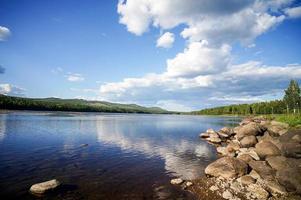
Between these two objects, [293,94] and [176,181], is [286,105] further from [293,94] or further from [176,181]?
[176,181]

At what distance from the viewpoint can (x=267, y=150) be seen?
23188mm

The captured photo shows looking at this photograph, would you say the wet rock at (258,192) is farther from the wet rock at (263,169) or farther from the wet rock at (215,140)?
the wet rock at (215,140)

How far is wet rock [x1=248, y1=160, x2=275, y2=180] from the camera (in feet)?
58.9

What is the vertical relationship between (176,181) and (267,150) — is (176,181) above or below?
below

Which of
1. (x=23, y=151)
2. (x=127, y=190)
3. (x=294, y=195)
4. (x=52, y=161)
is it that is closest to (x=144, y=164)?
(x=127, y=190)

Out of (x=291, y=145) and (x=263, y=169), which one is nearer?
(x=263, y=169)

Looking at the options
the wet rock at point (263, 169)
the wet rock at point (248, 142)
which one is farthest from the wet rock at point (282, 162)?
the wet rock at point (248, 142)

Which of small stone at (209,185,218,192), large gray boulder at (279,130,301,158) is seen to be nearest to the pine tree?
large gray boulder at (279,130,301,158)

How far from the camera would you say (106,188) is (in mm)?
15664

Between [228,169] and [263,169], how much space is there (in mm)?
3613

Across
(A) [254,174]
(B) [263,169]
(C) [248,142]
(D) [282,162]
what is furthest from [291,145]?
(C) [248,142]

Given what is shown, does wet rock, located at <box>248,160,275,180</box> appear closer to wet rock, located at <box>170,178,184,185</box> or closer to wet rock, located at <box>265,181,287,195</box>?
wet rock, located at <box>265,181,287,195</box>

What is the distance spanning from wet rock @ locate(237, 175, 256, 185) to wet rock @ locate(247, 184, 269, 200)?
67 centimetres

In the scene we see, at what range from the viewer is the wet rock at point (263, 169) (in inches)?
707
